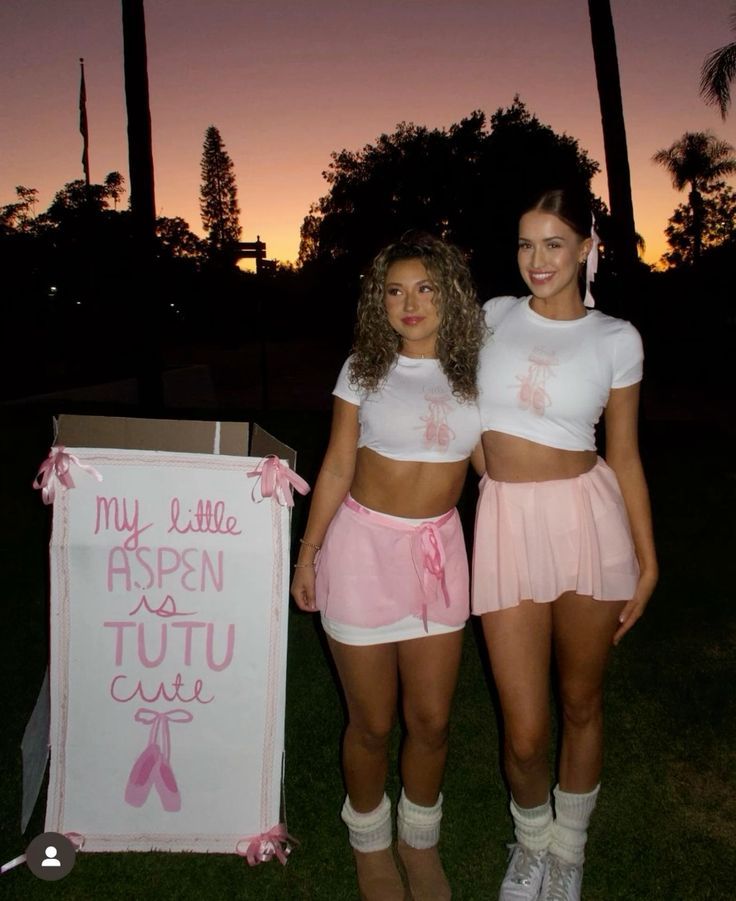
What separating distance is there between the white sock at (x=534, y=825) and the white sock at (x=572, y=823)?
0.13 feet

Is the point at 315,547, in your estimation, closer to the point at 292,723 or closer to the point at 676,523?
the point at 292,723

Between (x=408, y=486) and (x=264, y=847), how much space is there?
1.24 meters

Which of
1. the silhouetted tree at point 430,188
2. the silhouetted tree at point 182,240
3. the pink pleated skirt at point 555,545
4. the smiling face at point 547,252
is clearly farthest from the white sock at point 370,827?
→ the silhouetted tree at point 182,240

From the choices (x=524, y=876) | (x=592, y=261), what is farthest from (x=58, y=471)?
(x=524, y=876)

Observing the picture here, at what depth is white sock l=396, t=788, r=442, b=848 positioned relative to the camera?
2.38 metres

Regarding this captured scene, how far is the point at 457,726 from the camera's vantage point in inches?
137

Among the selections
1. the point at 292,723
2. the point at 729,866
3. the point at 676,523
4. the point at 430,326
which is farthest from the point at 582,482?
the point at 676,523

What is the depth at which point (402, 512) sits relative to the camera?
2242mm

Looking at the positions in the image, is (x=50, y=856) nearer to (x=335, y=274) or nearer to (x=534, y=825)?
(x=534, y=825)

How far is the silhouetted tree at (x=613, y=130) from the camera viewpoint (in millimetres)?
7582

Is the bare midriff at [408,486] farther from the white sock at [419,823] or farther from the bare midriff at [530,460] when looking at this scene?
the white sock at [419,823]

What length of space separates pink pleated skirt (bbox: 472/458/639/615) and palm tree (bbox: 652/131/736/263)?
3925cm

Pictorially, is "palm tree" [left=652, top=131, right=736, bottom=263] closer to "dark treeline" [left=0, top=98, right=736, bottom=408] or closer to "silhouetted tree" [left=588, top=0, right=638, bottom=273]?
"dark treeline" [left=0, top=98, right=736, bottom=408]

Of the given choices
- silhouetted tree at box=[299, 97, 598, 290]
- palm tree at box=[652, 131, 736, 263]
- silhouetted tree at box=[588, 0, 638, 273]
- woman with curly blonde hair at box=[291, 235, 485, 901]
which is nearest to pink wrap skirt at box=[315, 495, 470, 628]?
woman with curly blonde hair at box=[291, 235, 485, 901]
